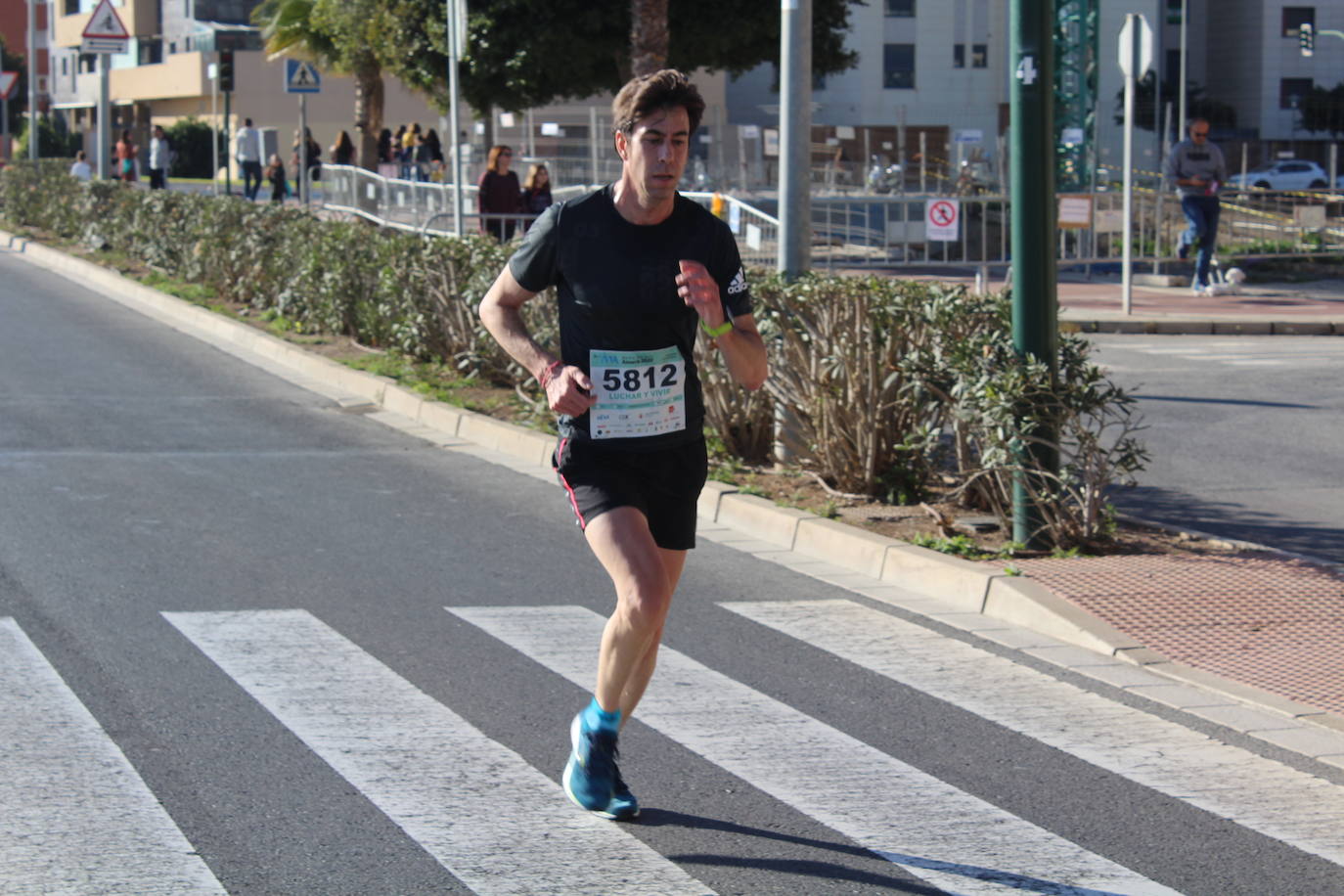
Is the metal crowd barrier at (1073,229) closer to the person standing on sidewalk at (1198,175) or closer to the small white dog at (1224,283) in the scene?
the small white dog at (1224,283)

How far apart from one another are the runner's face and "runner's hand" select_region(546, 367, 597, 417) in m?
0.49

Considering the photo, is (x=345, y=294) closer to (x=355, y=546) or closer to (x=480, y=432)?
(x=480, y=432)

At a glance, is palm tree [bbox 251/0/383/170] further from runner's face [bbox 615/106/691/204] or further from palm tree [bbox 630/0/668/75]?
runner's face [bbox 615/106/691/204]

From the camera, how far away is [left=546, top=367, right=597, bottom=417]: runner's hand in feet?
14.6

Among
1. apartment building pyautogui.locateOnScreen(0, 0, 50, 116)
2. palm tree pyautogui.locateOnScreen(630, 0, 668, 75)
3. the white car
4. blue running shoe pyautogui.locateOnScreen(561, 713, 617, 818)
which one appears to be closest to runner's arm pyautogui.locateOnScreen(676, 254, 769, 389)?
blue running shoe pyautogui.locateOnScreen(561, 713, 617, 818)

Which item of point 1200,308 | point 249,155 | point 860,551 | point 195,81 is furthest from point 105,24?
point 195,81

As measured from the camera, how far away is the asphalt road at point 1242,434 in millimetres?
9086

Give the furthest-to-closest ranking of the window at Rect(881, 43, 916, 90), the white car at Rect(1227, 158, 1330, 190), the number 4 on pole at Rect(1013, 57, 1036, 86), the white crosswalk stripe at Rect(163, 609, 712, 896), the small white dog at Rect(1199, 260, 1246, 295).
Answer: the window at Rect(881, 43, 916, 90)
the white car at Rect(1227, 158, 1330, 190)
the small white dog at Rect(1199, 260, 1246, 295)
the number 4 on pole at Rect(1013, 57, 1036, 86)
the white crosswalk stripe at Rect(163, 609, 712, 896)

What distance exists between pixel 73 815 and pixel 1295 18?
74002mm

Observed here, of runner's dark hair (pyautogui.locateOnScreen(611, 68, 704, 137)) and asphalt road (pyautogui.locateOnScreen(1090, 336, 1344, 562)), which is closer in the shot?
runner's dark hair (pyautogui.locateOnScreen(611, 68, 704, 137))

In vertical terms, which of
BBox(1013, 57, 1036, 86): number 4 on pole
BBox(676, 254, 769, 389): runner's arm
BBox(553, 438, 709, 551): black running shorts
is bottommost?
BBox(553, 438, 709, 551): black running shorts

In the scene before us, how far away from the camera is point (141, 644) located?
6402 millimetres

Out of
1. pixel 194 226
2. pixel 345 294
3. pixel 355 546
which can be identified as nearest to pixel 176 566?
pixel 355 546

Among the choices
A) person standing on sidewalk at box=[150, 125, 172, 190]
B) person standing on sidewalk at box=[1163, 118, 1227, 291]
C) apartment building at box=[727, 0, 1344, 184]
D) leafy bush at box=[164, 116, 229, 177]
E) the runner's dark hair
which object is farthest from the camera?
apartment building at box=[727, 0, 1344, 184]
